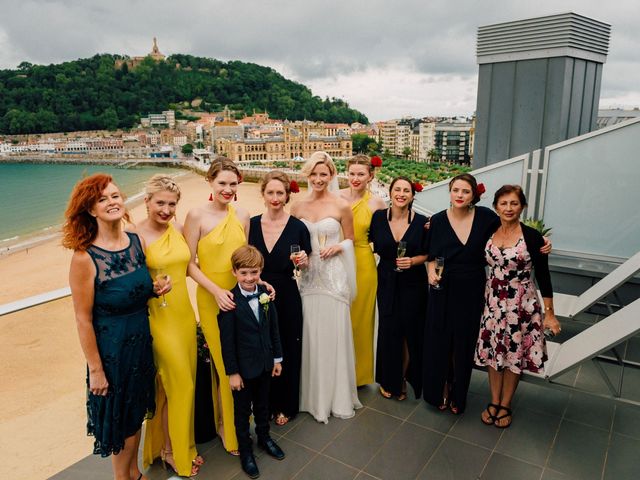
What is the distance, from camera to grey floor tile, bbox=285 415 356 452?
9.99 ft

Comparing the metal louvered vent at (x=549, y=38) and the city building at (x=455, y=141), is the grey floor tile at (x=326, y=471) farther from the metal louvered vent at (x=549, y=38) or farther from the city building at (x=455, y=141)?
the city building at (x=455, y=141)

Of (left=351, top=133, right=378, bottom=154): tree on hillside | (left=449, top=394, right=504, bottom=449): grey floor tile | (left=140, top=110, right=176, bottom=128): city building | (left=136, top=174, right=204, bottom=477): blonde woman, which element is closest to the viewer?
(left=136, top=174, right=204, bottom=477): blonde woman

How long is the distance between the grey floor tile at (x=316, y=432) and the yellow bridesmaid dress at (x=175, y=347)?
74cm

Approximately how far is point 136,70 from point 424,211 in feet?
453

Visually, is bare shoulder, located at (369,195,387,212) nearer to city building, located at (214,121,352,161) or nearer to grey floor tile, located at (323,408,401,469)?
grey floor tile, located at (323,408,401,469)

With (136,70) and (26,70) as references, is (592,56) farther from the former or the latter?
(136,70)

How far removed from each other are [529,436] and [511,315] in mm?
888

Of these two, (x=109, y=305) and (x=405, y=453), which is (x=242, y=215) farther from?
(x=405, y=453)

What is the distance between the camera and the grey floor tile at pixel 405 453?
2736 millimetres

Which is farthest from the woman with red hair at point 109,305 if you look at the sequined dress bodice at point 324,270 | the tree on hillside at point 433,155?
the tree on hillside at point 433,155

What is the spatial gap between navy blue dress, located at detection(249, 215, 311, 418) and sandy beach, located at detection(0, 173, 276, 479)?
1331 millimetres


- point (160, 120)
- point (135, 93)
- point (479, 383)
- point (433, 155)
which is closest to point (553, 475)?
point (479, 383)

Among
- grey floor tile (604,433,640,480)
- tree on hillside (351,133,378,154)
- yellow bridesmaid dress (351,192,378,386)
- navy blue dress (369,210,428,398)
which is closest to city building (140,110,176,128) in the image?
tree on hillside (351,133,378,154)

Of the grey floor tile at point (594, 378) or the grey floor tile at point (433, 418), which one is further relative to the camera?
the grey floor tile at point (594, 378)
